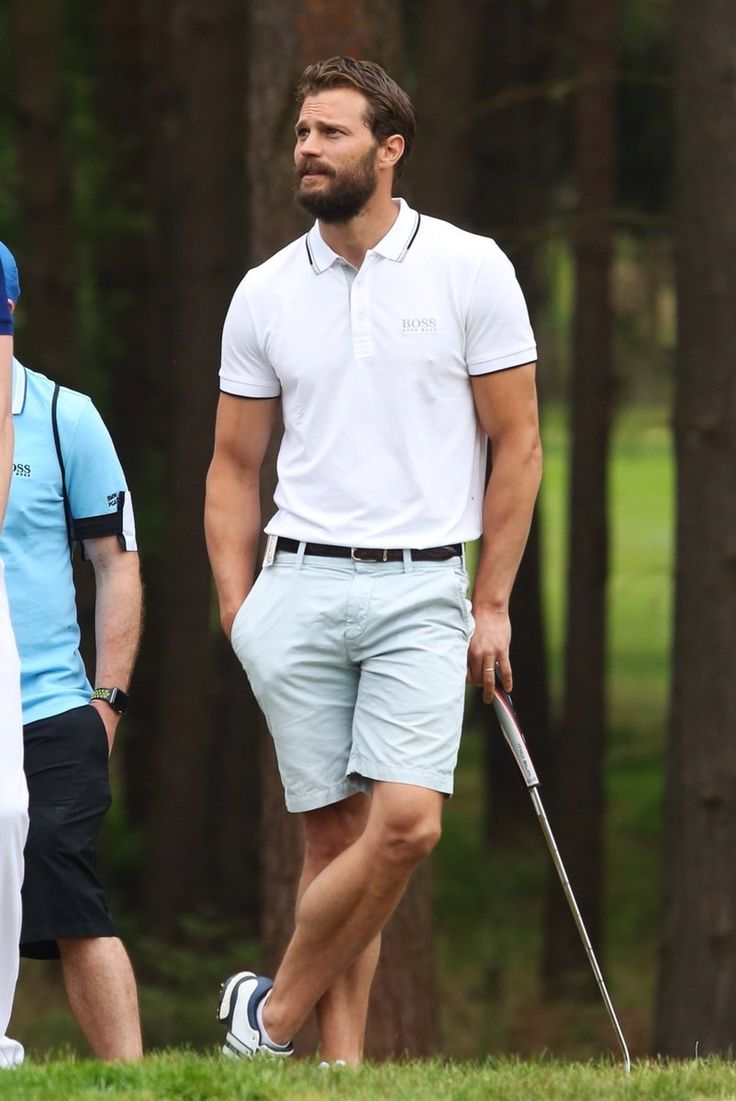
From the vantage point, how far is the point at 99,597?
5.72 meters

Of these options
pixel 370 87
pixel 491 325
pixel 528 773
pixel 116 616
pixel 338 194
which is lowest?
pixel 528 773

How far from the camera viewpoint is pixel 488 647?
536 centimetres

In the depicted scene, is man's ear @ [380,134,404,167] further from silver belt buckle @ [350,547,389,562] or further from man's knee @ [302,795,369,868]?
man's knee @ [302,795,369,868]

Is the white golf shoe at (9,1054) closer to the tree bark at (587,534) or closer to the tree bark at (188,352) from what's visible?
the tree bark at (188,352)

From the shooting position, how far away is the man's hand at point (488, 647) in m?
5.36

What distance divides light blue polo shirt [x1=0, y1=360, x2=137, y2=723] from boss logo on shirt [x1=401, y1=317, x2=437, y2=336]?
898 millimetres

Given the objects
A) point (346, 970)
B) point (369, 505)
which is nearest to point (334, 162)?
point (369, 505)

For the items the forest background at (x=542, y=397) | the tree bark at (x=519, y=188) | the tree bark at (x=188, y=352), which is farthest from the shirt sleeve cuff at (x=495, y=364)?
the tree bark at (x=519, y=188)

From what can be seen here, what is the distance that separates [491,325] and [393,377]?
0.29 meters

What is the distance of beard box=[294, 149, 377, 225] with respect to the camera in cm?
525

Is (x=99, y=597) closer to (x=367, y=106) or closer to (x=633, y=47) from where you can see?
(x=367, y=106)

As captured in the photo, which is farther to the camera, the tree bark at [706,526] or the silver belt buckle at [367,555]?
the tree bark at [706,526]

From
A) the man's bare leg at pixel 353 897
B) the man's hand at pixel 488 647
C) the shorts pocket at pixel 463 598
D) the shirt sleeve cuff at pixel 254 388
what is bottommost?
the man's bare leg at pixel 353 897

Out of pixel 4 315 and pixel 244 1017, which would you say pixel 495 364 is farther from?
pixel 244 1017
